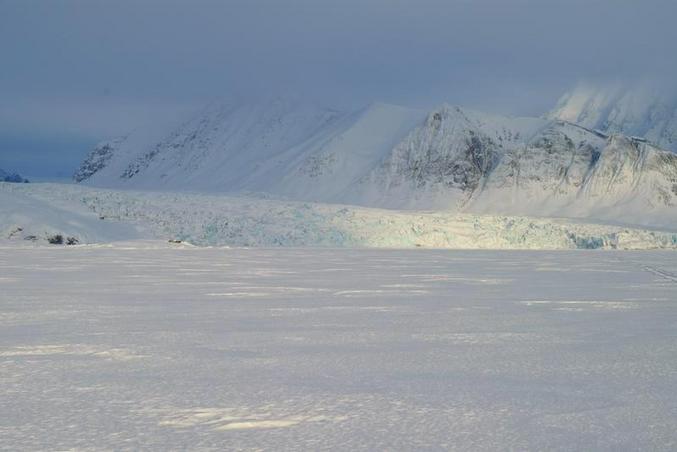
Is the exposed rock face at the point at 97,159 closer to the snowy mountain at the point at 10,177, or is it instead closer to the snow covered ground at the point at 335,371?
the snowy mountain at the point at 10,177

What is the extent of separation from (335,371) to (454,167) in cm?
7840

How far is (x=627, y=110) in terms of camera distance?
5846 inches

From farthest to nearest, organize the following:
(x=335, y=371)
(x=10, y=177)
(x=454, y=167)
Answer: (x=10, y=177) < (x=454, y=167) < (x=335, y=371)

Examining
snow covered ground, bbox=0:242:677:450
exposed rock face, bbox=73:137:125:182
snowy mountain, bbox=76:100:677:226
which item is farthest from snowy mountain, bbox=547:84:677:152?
snow covered ground, bbox=0:242:677:450

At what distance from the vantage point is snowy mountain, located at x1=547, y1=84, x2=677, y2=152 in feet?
442

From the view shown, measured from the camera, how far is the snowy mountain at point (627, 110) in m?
135

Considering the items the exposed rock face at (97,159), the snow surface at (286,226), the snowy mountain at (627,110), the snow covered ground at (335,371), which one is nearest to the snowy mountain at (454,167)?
the snow surface at (286,226)

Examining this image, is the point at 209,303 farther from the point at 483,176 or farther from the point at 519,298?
the point at 483,176

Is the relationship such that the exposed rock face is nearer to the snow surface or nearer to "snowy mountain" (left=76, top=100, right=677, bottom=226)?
"snowy mountain" (left=76, top=100, right=677, bottom=226)

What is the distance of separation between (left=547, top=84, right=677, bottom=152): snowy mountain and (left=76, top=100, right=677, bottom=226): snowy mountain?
56569 millimetres

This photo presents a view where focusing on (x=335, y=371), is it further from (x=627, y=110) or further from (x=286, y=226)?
(x=627, y=110)

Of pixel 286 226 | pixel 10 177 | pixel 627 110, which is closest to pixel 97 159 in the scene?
pixel 10 177

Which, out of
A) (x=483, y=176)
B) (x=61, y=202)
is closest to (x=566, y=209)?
(x=483, y=176)

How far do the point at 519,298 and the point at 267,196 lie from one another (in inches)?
2189
